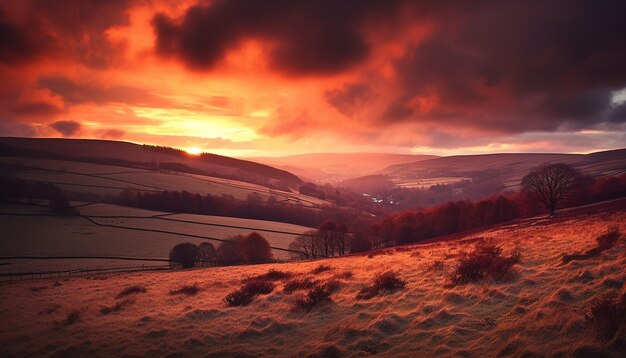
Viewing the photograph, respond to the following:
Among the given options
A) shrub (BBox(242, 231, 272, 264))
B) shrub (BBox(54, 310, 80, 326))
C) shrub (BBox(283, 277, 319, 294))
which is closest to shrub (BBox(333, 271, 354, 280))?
shrub (BBox(283, 277, 319, 294))

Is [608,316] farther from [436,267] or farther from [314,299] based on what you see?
[314,299]

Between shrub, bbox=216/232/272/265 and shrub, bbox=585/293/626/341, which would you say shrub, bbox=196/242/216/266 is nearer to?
shrub, bbox=216/232/272/265

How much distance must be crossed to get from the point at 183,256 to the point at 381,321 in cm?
4481

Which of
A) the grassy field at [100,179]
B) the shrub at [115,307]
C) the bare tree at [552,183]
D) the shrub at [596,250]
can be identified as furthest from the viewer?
the grassy field at [100,179]

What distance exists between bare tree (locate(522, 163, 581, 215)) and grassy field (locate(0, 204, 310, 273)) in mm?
45227

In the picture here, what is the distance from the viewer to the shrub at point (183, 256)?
51056mm

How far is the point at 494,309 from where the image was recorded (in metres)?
13.1

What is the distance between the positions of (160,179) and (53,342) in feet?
429

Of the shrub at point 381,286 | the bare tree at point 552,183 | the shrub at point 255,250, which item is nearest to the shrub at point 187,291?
the shrub at point 381,286

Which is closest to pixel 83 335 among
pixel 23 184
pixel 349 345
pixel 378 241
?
pixel 349 345

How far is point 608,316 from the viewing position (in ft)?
33.2

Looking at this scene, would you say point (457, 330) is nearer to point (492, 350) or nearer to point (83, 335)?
point (492, 350)

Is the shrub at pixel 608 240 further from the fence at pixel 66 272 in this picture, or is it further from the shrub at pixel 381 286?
the fence at pixel 66 272

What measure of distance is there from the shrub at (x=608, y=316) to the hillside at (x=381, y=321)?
23cm
